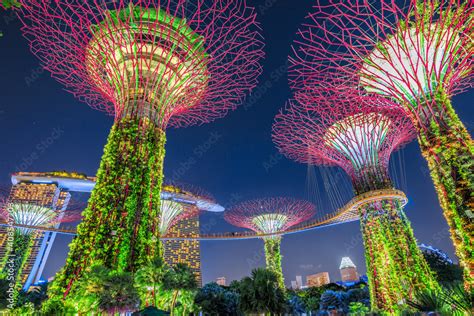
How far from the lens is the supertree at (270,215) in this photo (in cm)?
3694

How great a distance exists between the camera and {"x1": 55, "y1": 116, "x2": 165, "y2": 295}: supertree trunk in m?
→ 11.0

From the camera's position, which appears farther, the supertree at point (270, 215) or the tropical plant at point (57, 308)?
the supertree at point (270, 215)

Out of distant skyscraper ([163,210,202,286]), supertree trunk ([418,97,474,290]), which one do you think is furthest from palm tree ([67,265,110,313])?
distant skyscraper ([163,210,202,286])

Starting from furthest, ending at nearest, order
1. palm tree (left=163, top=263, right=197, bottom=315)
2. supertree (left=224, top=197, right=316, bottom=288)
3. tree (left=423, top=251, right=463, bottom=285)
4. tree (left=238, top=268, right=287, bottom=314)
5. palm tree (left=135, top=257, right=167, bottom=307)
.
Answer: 1. supertree (left=224, top=197, right=316, bottom=288)
2. tree (left=423, top=251, right=463, bottom=285)
3. tree (left=238, top=268, right=287, bottom=314)
4. palm tree (left=163, top=263, right=197, bottom=315)
5. palm tree (left=135, top=257, right=167, bottom=307)

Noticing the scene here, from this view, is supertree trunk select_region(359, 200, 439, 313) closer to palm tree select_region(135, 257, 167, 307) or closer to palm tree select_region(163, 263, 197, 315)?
palm tree select_region(163, 263, 197, 315)

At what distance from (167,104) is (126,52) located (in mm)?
3374

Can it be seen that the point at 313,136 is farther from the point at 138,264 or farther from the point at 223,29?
the point at 138,264

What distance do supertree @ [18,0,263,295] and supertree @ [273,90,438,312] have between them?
5.03m

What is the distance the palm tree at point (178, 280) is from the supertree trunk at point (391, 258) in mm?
10272

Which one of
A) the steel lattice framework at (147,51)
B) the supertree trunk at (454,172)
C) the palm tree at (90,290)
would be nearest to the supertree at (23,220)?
the steel lattice framework at (147,51)

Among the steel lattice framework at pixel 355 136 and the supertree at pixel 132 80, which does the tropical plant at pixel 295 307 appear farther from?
the supertree at pixel 132 80

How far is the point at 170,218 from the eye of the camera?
32250 mm

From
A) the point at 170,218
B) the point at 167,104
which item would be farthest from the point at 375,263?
the point at 170,218

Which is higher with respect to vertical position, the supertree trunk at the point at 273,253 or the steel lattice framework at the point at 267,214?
the steel lattice framework at the point at 267,214
